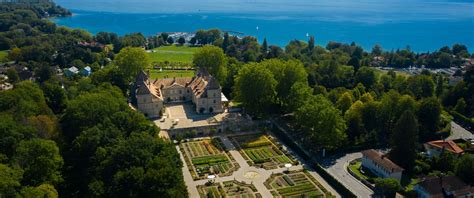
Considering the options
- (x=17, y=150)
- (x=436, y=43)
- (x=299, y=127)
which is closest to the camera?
(x=17, y=150)

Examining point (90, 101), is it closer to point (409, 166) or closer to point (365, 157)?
point (365, 157)

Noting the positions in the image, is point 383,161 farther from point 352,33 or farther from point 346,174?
point 352,33

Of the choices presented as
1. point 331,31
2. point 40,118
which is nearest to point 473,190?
point 40,118

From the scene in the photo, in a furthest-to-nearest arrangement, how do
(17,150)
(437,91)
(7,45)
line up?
(7,45) < (437,91) < (17,150)

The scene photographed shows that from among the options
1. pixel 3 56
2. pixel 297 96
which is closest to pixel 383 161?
pixel 297 96

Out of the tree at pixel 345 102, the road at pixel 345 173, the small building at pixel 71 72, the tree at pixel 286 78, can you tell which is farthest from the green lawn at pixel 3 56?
the road at pixel 345 173

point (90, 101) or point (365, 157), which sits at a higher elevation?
point (90, 101)

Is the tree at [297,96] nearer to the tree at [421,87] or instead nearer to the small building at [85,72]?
the tree at [421,87]
